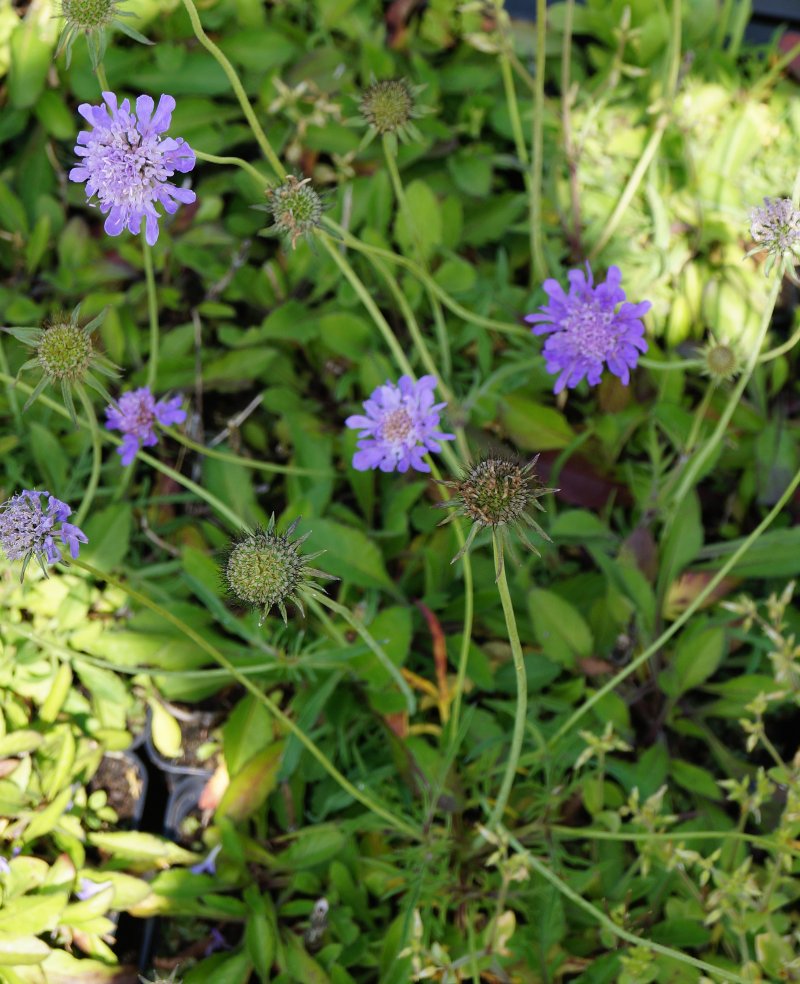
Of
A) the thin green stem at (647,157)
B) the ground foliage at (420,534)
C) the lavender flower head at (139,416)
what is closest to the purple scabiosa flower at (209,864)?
the ground foliage at (420,534)

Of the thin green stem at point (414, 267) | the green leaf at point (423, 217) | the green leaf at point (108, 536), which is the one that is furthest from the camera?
the green leaf at point (423, 217)

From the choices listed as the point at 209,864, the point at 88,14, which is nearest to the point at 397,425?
the point at 88,14

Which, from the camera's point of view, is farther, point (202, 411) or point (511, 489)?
point (202, 411)

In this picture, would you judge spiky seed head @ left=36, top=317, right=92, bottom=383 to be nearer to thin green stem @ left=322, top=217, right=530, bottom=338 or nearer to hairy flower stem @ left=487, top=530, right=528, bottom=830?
thin green stem @ left=322, top=217, right=530, bottom=338

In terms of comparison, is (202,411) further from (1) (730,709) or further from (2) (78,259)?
(1) (730,709)

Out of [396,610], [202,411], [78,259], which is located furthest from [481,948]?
→ [78,259]

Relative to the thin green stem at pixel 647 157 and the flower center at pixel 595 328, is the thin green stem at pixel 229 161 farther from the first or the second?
the thin green stem at pixel 647 157
